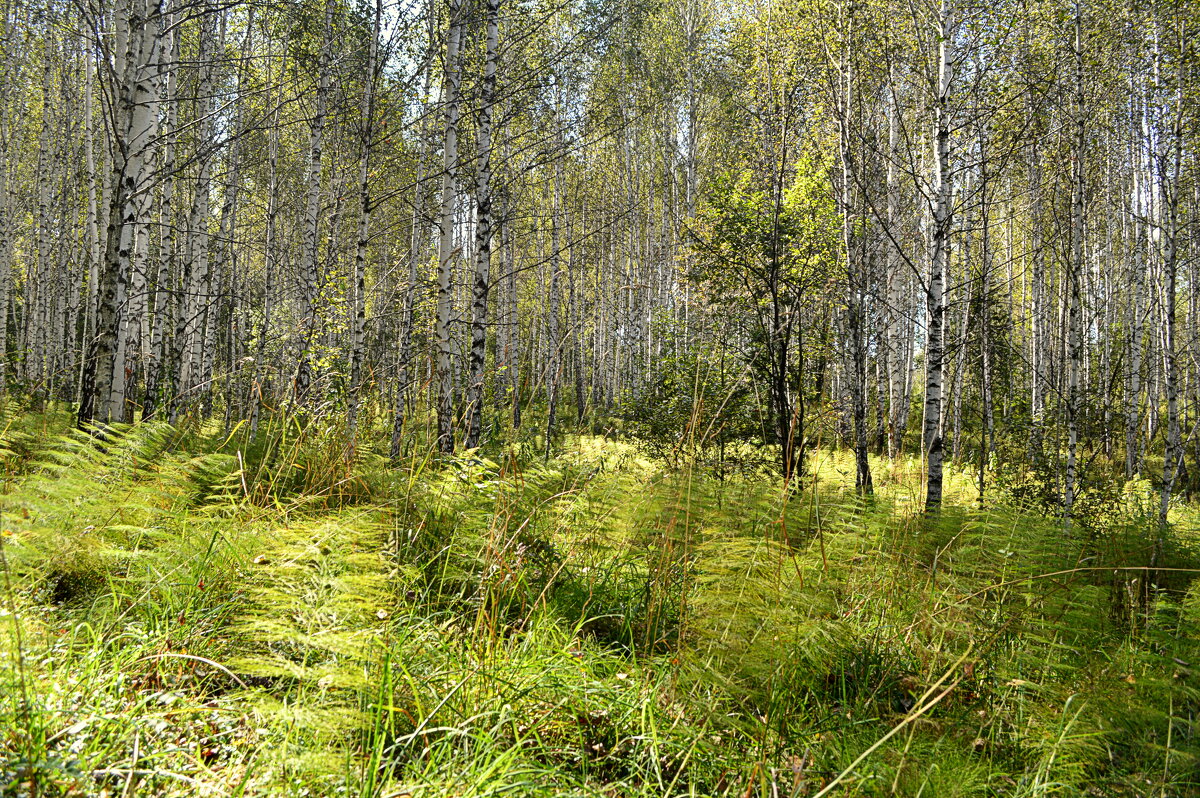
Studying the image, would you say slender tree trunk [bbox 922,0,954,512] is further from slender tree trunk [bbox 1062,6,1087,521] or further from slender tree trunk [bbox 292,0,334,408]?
slender tree trunk [bbox 292,0,334,408]

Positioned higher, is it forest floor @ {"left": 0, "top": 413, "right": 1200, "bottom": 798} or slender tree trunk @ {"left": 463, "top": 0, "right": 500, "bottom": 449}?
slender tree trunk @ {"left": 463, "top": 0, "right": 500, "bottom": 449}

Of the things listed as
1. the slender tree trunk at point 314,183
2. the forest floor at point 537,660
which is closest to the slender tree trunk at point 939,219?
the forest floor at point 537,660

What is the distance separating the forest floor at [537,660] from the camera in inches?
59.6

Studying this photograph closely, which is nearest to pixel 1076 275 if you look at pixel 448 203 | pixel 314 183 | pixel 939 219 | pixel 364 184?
pixel 939 219

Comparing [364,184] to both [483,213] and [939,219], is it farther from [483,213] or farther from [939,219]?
[939,219]

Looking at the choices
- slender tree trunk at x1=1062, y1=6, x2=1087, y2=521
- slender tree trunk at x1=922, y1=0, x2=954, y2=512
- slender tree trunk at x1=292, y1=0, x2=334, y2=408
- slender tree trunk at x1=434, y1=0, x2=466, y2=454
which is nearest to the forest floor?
slender tree trunk at x1=922, y1=0, x2=954, y2=512

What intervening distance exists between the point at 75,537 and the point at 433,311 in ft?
35.8

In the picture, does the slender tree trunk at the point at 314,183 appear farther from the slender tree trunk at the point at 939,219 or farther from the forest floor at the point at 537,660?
the slender tree trunk at the point at 939,219

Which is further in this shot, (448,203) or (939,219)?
(448,203)

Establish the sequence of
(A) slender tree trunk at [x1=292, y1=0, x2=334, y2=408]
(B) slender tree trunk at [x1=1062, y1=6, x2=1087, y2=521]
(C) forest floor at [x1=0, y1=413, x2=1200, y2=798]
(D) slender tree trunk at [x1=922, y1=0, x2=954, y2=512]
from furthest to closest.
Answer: (A) slender tree trunk at [x1=292, y1=0, x2=334, y2=408] → (B) slender tree trunk at [x1=1062, y1=6, x2=1087, y2=521] → (D) slender tree trunk at [x1=922, y1=0, x2=954, y2=512] → (C) forest floor at [x1=0, y1=413, x2=1200, y2=798]

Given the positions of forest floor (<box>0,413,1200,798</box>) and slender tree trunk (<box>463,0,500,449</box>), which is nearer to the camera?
forest floor (<box>0,413,1200,798</box>)

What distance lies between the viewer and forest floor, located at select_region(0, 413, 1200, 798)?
151 centimetres

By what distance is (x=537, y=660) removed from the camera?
6.38 feet

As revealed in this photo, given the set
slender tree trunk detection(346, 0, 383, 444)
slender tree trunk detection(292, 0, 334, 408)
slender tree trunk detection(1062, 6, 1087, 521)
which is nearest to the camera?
slender tree trunk detection(1062, 6, 1087, 521)
